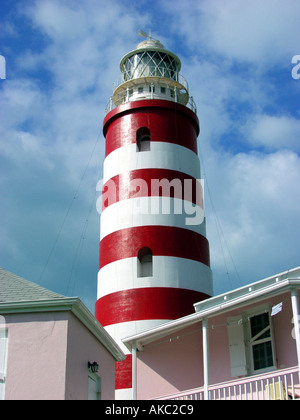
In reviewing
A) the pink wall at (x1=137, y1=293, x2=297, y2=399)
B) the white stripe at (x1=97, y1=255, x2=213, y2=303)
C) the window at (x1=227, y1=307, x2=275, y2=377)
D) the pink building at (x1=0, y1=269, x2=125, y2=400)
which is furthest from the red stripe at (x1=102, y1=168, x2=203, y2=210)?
the pink building at (x1=0, y1=269, x2=125, y2=400)

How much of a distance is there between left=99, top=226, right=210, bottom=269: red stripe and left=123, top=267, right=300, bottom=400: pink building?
11.8 ft

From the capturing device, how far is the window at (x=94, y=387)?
43.5 feet

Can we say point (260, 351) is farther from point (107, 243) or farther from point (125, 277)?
point (107, 243)

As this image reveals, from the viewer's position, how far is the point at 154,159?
2145 centimetres

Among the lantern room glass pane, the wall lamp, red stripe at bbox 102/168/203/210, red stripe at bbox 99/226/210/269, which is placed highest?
the lantern room glass pane

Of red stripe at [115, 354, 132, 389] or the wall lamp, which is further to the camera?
red stripe at [115, 354, 132, 389]

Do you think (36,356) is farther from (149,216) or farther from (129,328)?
(149,216)

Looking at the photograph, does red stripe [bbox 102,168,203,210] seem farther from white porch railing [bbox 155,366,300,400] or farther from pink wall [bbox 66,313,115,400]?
white porch railing [bbox 155,366,300,400]

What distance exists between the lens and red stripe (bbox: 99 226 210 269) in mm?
20203

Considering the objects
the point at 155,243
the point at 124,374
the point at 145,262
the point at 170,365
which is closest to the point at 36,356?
the point at 170,365

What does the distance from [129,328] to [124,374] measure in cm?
145

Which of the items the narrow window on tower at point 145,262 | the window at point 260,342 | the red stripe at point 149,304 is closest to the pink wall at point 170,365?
the red stripe at point 149,304
